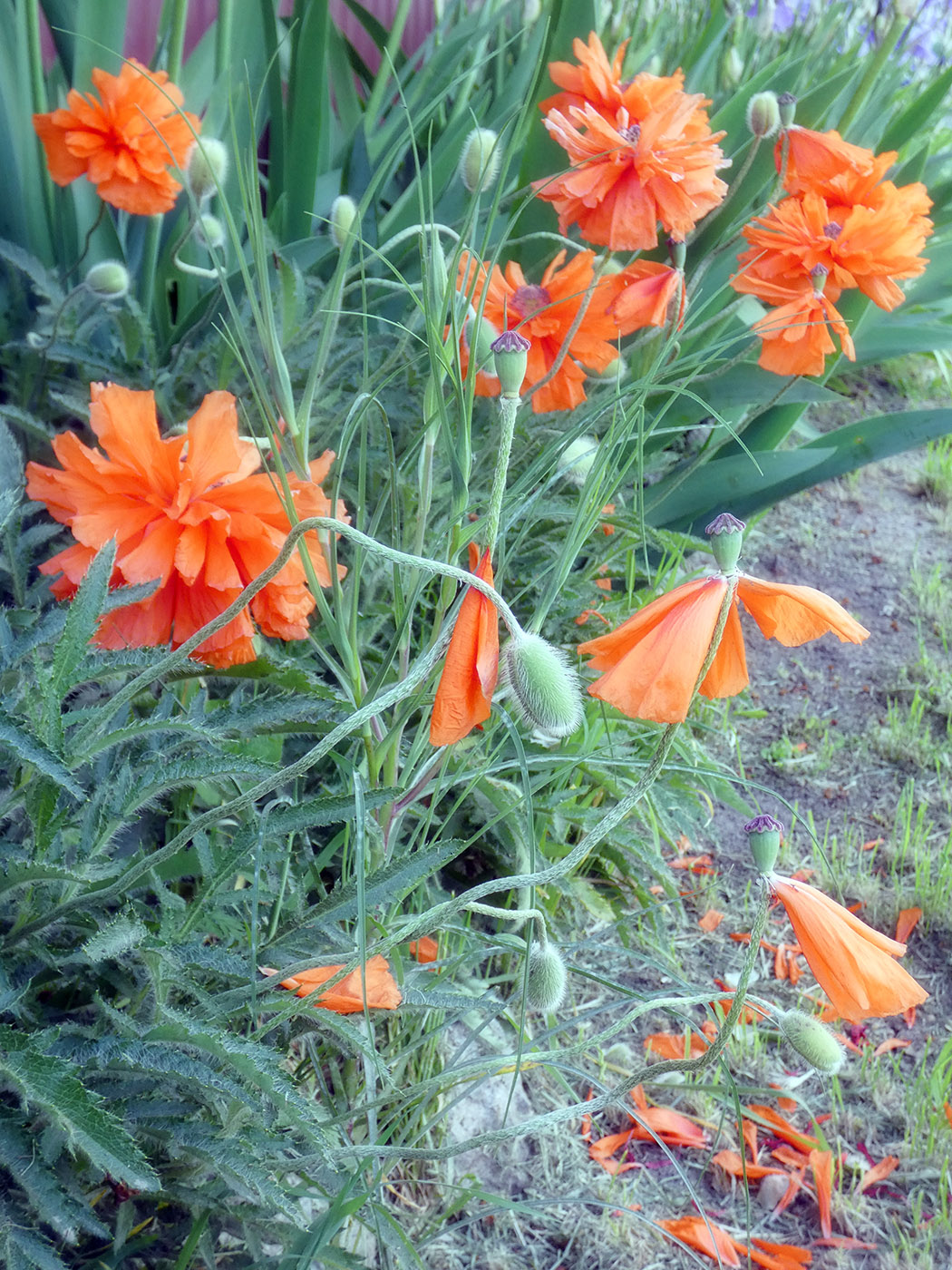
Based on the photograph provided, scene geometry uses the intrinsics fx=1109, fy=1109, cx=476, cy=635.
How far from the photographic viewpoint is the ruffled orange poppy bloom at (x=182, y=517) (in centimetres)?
84

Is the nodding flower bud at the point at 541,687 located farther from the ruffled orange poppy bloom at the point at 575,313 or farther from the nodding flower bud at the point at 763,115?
the nodding flower bud at the point at 763,115

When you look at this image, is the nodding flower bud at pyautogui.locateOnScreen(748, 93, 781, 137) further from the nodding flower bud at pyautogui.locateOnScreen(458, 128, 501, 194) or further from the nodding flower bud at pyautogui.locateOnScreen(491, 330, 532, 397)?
the nodding flower bud at pyautogui.locateOnScreen(491, 330, 532, 397)

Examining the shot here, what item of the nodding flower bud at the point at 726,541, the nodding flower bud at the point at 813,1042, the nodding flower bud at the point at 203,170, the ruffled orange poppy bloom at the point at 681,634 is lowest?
the nodding flower bud at the point at 813,1042

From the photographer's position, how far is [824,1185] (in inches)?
46.6

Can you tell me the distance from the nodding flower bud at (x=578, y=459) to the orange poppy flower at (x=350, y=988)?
423 millimetres

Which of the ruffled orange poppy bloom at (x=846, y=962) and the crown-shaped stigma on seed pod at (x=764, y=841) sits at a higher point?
the crown-shaped stigma on seed pod at (x=764, y=841)

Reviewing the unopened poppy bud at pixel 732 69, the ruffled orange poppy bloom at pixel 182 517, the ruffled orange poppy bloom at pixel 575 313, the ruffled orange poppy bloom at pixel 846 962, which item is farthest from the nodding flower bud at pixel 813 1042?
the unopened poppy bud at pixel 732 69

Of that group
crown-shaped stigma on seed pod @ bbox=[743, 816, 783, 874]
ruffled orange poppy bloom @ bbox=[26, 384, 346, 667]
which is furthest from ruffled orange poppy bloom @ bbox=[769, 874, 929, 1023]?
ruffled orange poppy bloom @ bbox=[26, 384, 346, 667]

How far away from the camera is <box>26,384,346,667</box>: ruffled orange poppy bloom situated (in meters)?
0.84

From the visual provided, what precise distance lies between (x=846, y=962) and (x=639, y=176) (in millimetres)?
831

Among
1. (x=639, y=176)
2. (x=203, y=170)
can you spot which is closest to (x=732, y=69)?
(x=639, y=176)

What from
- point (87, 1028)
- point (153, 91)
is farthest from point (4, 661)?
point (153, 91)

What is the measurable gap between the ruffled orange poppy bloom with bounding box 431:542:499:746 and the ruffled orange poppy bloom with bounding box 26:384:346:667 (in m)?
0.25

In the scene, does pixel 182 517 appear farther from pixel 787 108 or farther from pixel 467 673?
pixel 787 108
